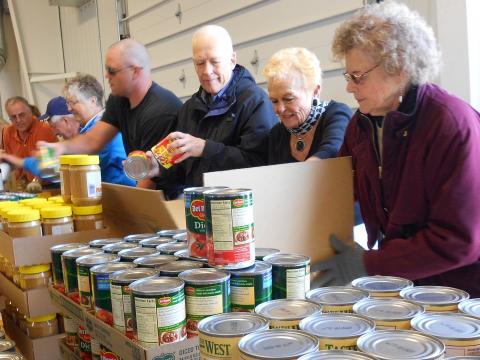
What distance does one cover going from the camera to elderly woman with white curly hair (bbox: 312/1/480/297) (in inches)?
58.6

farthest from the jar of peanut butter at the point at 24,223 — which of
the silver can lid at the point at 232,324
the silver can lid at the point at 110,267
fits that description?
the silver can lid at the point at 232,324

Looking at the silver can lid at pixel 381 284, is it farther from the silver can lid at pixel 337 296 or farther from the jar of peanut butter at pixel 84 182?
the jar of peanut butter at pixel 84 182

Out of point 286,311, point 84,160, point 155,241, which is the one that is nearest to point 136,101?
point 84,160

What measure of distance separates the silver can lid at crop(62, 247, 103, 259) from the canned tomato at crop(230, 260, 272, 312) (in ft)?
1.85

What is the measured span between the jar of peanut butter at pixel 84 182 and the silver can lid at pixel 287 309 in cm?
125

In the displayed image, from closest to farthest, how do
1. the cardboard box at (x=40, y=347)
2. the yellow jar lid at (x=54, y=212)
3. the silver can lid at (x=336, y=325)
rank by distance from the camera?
the silver can lid at (x=336, y=325) → the cardboard box at (x=40, y=347) → the yellow jar lid at (x=54, y=212)

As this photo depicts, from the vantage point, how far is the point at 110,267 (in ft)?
4.51

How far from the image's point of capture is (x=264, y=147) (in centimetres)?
239

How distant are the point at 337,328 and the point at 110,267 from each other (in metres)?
0.66

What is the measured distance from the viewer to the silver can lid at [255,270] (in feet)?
3.93

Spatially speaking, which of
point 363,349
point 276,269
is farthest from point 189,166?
point 363,349

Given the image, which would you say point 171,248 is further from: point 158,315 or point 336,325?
point 336,325

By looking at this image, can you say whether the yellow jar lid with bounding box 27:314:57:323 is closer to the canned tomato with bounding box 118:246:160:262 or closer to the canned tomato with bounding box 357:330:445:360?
the canned tomato with bounding box 118:246:160:262

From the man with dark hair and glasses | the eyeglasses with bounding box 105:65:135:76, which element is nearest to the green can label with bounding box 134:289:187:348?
the man with dark hair and glasses
